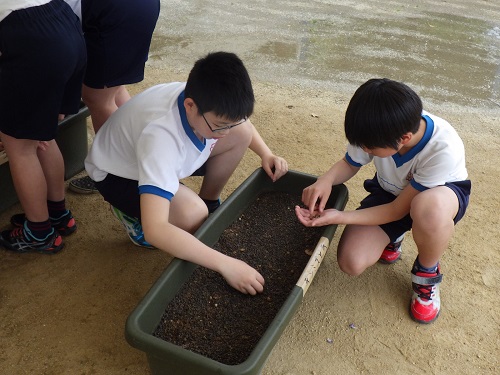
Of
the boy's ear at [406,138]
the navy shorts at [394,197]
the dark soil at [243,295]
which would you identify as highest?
the boy's ear at [406,138]

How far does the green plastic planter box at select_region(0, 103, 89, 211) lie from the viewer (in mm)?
1873

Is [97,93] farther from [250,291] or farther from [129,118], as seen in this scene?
[250,291]

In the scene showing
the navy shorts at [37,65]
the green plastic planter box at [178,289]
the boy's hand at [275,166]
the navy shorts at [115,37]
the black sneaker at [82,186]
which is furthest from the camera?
the black sneaker at [82,186]

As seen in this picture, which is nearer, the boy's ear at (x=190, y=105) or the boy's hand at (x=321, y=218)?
the boy's ear at (x=190, y=105)

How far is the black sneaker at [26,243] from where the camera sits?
5.71 ft

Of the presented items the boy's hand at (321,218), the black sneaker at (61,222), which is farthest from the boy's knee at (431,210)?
the black sneaker at (61,222)

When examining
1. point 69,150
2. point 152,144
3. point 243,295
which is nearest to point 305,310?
point 243,295

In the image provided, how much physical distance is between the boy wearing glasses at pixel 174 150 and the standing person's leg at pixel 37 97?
0.54ft

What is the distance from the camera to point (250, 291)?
1469 mm

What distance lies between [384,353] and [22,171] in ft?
3.85

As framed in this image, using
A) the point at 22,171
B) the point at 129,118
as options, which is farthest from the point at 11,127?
the point at 129,118

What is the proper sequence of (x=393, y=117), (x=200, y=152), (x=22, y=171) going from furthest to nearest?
(x=22, y=171), (x=200, y=152), (x=393, y=117)

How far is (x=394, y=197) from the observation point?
175cm

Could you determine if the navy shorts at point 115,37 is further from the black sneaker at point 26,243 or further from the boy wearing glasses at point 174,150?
the black sneaker at point 26,243
